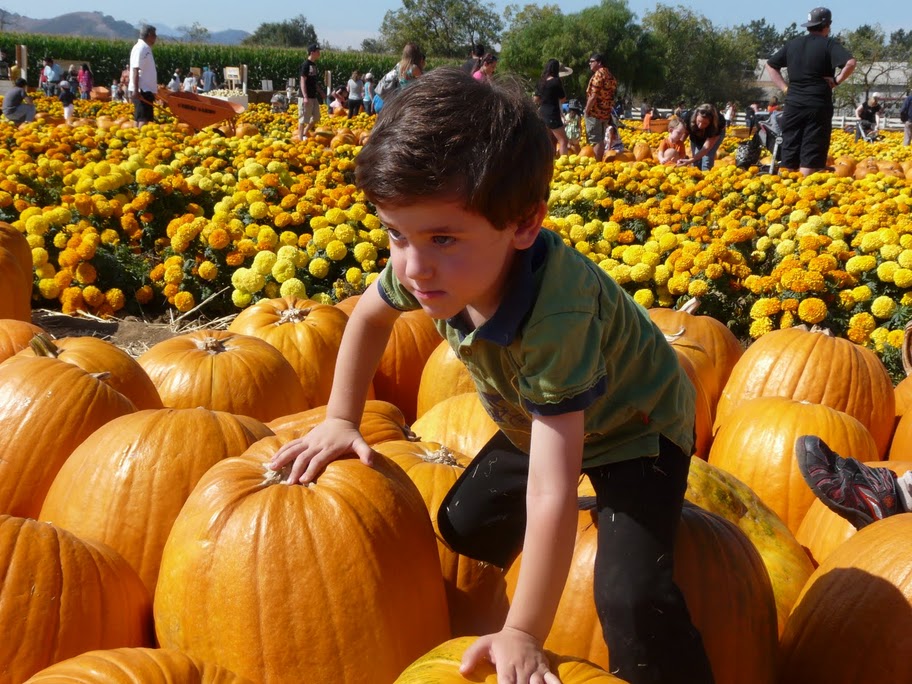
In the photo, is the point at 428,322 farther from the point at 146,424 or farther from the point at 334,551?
the point at 334,551

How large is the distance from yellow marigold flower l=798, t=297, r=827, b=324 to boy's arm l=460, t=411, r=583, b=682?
12.0 feet

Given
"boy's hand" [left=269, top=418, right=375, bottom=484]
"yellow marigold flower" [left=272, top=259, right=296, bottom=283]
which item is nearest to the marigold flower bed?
"yellow marigold flower" [left=272, top=259, right=296, bottom=283]

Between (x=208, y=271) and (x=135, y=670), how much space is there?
4.55 metres

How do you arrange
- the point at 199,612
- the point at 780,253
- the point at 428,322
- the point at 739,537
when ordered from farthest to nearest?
1. the point at 780,253
2. the point at 428,322
3. the point at 739,537
4. the point at 199,612

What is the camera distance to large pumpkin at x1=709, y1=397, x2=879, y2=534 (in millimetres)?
2918

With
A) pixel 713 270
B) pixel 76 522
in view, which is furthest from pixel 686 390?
pixel 713 270

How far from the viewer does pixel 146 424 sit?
2223 millimetres

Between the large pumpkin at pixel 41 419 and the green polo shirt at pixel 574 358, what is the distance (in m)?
1.03

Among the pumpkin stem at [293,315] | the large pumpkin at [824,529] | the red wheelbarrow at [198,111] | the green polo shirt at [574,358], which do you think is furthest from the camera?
the red wheelbarrow at [198,111]

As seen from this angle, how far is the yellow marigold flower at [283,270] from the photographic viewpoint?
5613 millimetres

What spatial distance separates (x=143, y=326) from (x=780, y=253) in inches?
167

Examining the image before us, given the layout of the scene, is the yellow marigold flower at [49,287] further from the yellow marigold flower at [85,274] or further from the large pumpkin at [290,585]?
the large pumpkin at [290,585]

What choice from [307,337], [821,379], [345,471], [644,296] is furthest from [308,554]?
[644,296]

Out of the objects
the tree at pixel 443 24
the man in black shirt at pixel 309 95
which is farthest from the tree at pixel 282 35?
the man in black shirt at pixel 309 95
